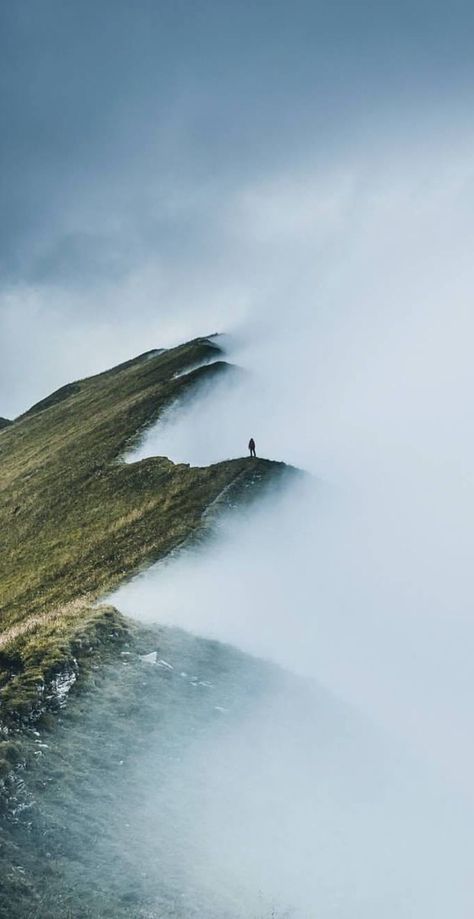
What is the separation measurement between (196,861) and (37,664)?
9153 mm

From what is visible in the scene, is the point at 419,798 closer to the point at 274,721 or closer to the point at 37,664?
the point at 274,721

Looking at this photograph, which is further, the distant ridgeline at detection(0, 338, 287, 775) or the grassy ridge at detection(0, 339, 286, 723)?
the grassy ridge at detection(0, 339, 286, 723)

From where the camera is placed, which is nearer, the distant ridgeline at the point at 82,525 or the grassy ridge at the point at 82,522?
the distant ridgeline at the point at 82,525

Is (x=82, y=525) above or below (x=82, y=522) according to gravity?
below

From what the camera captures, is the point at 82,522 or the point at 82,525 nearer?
the point at 82,525

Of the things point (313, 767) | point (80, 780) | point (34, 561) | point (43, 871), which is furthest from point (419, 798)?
point (34, 561)

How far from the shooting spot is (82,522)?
160 feet

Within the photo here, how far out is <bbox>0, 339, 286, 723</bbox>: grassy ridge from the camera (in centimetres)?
2538

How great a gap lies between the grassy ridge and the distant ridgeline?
3.4 inches

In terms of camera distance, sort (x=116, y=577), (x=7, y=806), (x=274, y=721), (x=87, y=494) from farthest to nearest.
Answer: (x=87, y=494)
(x=116, y=577)
(x=274, y=721)
(x=7, y=806)

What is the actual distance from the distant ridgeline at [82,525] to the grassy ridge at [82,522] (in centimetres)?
9

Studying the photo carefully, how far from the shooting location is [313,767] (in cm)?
2386

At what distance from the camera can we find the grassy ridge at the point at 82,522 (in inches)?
999

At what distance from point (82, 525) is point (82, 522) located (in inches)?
28.4
